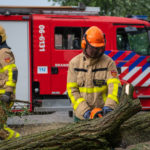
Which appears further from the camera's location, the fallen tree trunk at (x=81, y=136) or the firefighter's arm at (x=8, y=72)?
the firefighter's arm at (x=8, y=72)

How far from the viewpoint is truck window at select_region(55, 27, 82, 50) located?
8203 millimetres

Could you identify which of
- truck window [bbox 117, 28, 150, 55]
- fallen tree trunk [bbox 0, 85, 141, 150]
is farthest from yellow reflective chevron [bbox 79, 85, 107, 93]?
truck window [bbox 117, 28, 150, 55]

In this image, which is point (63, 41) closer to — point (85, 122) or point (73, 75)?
point (73, 75)

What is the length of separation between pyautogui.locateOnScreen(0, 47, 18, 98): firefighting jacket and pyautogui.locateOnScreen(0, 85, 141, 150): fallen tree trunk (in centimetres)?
209

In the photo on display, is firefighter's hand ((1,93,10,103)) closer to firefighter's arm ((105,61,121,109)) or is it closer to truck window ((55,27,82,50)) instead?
firefighter's arm ((105,61,121,109))

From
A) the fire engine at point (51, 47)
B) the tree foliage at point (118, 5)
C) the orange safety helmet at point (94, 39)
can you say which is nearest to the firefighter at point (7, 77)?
the orange safety helmet at point (94, 39)

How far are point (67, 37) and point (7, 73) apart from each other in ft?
11.1

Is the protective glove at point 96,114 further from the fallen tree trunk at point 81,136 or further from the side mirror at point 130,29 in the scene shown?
the side mirror at point 130,29

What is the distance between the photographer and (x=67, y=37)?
8234 millimetres

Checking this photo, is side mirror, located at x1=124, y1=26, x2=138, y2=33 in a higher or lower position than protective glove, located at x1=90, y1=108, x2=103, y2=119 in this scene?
higher

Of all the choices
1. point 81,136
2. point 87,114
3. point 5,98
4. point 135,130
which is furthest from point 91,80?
point 5,98

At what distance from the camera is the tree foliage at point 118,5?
15874mm

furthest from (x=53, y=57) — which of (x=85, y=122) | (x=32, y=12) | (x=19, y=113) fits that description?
(x=85, y=122)

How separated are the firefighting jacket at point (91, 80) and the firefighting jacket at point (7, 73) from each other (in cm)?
157
